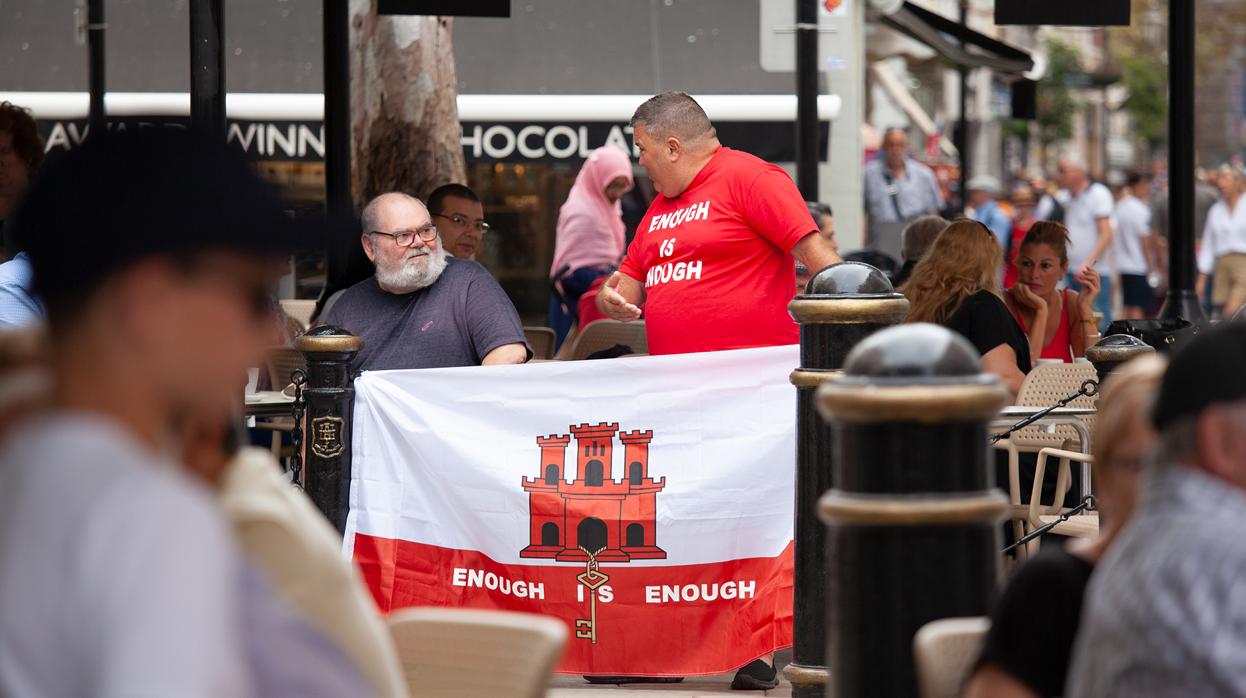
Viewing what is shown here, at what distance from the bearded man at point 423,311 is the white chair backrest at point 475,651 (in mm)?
3556

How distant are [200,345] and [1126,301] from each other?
20761mm

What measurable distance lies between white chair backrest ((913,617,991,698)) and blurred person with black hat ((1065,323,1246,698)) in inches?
17.9

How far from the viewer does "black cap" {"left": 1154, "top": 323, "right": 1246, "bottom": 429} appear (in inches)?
93.8

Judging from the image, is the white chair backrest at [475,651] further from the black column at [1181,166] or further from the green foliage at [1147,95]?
the green foliage at [1147,95]

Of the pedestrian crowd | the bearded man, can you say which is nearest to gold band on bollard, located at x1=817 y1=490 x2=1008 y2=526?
the pedestrian crowd

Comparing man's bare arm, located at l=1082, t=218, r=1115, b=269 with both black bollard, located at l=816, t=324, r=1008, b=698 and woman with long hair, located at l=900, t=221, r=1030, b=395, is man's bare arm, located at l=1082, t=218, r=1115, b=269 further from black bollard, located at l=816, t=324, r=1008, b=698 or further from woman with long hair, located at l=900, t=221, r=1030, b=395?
black bollard, located at l=816, t=324, r=1008, b=698

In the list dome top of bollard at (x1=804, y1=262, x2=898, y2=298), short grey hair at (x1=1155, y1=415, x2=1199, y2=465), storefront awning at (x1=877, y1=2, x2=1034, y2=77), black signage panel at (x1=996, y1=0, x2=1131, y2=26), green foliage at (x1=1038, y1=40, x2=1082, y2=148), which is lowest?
short grey hair at (x1=1155, y1=415, x2=1199, y2=465)

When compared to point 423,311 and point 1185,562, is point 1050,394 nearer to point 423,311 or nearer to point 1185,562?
point 423,311

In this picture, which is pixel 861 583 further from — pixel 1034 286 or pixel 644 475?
pixel 1034 286

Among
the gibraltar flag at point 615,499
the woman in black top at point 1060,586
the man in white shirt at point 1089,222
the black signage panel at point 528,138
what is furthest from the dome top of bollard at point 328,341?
the man in white shirt at point 1089,222

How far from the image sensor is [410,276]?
6.78m

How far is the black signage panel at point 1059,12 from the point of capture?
9977 millimetres

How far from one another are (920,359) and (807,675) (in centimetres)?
228

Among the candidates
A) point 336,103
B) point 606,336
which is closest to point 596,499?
point 606,336
